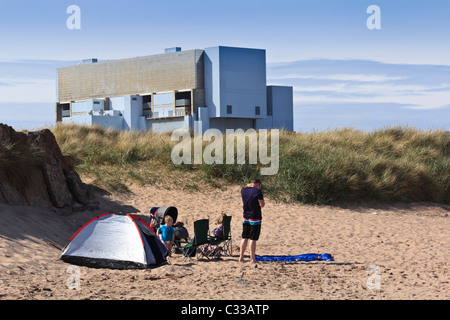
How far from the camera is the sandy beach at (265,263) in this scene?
9.45 metres

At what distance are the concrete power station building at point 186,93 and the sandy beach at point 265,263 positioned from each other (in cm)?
3773

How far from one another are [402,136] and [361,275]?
1631 centimetres

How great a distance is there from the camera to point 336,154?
21594mm

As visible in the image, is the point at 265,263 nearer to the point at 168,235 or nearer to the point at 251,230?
the point at 251,230

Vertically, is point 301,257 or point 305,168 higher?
point 305,168

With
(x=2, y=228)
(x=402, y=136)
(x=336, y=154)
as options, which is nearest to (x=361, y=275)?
(x=2, y=228)

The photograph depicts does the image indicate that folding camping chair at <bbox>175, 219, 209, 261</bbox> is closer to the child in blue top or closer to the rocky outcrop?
the child in blue top

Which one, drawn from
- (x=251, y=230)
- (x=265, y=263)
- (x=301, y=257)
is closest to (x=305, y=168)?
(x=301, y=257)

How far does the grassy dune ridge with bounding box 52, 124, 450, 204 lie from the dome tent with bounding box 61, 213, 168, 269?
266 inches

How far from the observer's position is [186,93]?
60.2 metres

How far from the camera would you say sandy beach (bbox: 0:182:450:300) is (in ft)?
31.0

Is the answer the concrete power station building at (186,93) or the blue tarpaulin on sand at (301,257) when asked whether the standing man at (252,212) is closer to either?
the blue tarpaulin on sand at (301,257)

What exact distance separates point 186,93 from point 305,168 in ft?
136

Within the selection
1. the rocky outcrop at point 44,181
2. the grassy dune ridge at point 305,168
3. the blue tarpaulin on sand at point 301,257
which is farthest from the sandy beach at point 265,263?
the grassy dune ridge at point 305,168
